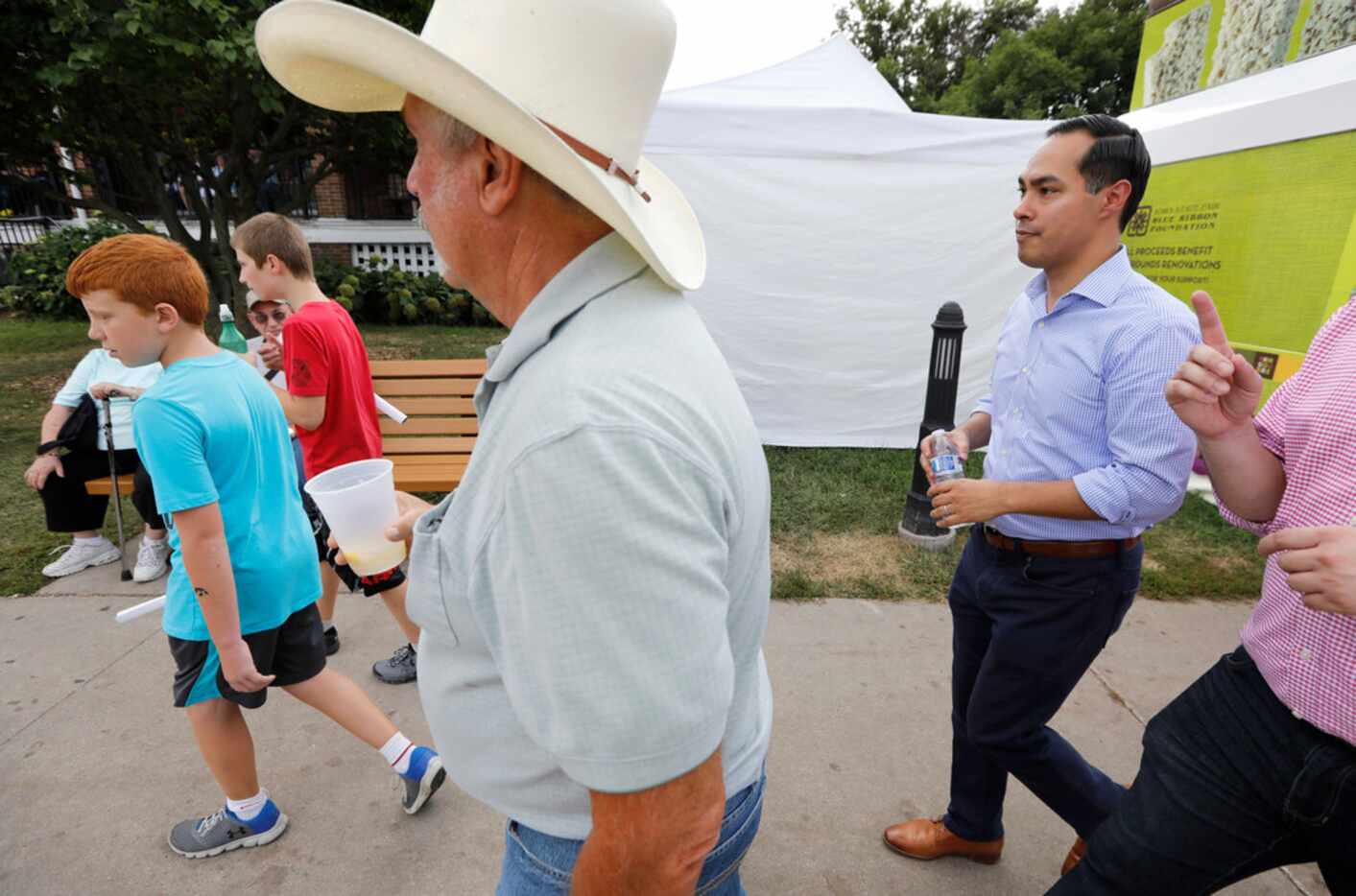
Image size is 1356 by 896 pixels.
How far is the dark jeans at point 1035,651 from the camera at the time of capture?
6.13 ft

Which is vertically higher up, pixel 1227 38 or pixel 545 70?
pixel 1227 38

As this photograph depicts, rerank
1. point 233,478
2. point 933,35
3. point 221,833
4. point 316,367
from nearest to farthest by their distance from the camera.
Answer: point 233,478 < point 221,833 < point 316,367 < point 933,35

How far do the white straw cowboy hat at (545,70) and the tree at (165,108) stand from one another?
24.8ft

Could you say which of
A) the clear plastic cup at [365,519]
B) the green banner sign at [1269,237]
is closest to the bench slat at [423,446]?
the clear plastic cup at [365,519]

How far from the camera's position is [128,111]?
9.86 m

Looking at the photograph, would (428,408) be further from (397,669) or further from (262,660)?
(262,660)

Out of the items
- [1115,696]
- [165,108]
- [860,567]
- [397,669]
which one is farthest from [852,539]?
[165,108]

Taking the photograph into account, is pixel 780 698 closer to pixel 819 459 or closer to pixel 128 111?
pixel 819 459

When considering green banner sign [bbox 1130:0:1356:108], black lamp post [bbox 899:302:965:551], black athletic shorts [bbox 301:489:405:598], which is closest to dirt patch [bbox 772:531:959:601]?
black lamp post [bbox 899:302:965:551]

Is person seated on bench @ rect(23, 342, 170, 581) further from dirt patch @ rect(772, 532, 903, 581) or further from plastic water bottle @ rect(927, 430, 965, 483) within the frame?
plastic water bottle @ rect(927, 430, 965, 483)

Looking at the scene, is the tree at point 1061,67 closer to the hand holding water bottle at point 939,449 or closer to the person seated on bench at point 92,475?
the hand holding water bottle at point 939,449

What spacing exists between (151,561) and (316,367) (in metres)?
2.33

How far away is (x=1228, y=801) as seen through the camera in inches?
51.9

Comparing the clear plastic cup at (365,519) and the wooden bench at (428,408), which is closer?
the clear plastic cup at (365,519)
